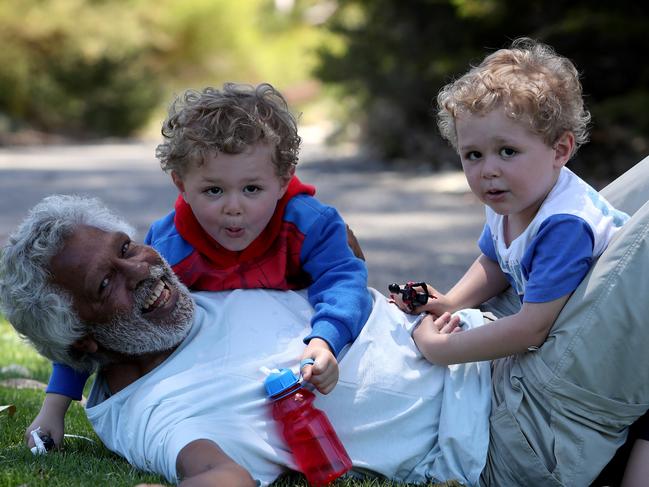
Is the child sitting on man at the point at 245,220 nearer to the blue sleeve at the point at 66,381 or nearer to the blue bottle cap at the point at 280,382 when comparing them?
the blue sleeve at the point at 66,381

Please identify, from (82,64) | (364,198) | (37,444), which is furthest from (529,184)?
(82,64)

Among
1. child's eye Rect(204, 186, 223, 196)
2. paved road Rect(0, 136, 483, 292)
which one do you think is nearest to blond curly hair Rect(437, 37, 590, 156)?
child's eye Rect(204, 186, 223, 196)

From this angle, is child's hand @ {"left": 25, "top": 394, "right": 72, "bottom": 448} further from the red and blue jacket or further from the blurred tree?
the blurred tree

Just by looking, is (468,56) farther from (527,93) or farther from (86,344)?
(86,344)

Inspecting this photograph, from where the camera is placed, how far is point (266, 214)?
301cm

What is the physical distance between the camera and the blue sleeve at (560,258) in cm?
265

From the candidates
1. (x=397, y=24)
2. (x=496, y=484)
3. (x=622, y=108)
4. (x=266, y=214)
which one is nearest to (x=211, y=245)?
(x=266, y=214)

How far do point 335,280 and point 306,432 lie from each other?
0.54 m

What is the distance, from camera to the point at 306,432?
269 centimetres

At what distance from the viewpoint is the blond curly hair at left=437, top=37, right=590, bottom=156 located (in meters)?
2.73

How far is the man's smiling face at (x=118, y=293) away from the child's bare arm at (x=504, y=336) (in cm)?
79

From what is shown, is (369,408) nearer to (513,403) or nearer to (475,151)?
(513,403)

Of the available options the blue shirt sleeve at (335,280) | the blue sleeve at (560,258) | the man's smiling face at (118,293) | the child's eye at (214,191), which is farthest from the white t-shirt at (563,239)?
the man's smiling face at (118,293)

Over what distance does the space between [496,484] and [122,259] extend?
1.26 m
